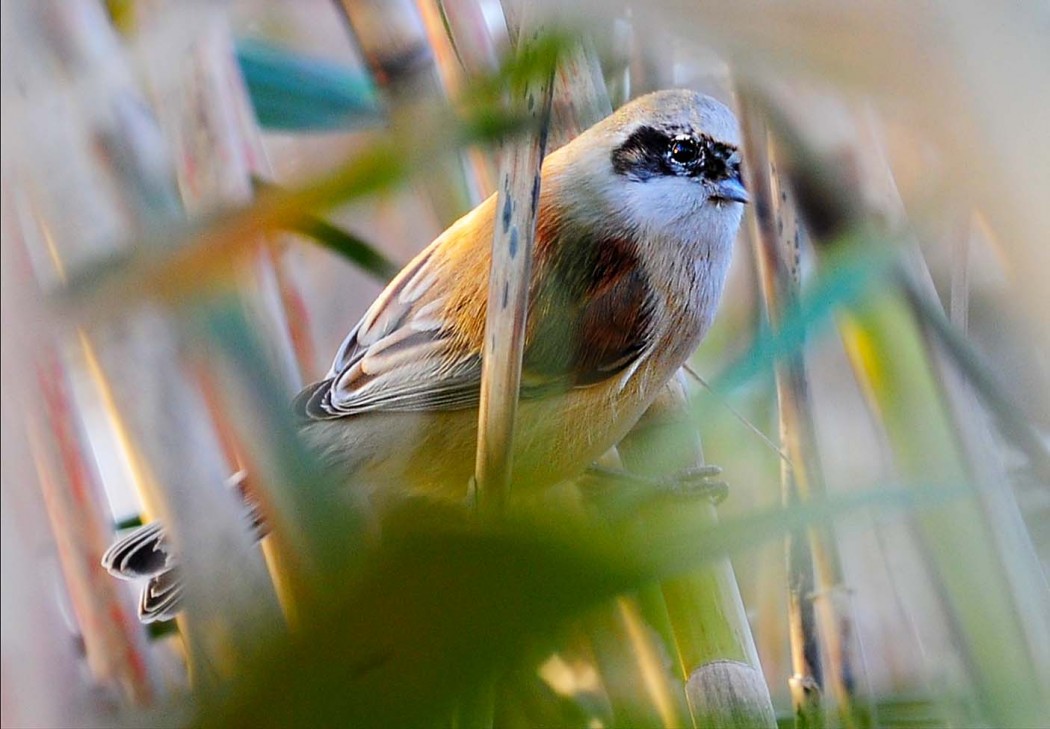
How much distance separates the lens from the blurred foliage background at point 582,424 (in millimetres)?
413

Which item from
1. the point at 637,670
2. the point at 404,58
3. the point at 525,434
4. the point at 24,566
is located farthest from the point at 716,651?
the point at 404,58

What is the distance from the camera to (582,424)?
46.8 inches

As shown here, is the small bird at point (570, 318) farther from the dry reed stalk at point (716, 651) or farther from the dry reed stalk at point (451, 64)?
the dry reed stalk at point (716, 651)

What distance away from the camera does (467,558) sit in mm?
355

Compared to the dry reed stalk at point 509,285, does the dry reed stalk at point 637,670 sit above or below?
below

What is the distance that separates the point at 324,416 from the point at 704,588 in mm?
534

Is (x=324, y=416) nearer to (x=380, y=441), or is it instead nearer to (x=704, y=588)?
(x=380, y=441)

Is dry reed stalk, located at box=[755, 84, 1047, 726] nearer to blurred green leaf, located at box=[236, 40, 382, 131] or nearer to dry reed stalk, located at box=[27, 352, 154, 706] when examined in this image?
blurred green leaf, located at box=[236, 40, 382, 131]

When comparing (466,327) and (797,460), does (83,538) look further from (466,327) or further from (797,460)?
(797,460)

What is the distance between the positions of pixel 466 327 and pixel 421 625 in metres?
0.82

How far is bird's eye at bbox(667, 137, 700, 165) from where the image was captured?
121 centimetres

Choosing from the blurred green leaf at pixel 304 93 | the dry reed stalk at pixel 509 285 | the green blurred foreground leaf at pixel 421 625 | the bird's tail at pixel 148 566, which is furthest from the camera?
the blurred green leaf at pixel 304 93

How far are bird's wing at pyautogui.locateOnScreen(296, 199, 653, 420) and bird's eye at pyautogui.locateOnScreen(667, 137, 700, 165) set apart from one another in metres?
0.14

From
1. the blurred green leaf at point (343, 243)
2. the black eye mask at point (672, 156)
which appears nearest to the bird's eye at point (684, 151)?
the black eye mask at point (672, 156)
